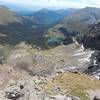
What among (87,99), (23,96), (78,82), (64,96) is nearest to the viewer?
(23,96)

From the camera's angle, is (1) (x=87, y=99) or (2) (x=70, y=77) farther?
(2) (x=70, y=77)

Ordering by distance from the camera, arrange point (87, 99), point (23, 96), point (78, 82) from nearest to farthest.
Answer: point (23, 96) → point (87, 99) → point (78, 82)

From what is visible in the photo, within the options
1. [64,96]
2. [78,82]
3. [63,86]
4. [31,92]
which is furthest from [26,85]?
[78,82]

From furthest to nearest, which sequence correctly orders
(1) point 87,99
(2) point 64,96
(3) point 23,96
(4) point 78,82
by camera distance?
(4) point 78,82 → (1) point 87,99 → (2) point 64,96 → (3) point 23,96

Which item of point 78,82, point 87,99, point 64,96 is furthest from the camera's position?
point 78,82

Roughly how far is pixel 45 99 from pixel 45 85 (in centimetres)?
→ 385

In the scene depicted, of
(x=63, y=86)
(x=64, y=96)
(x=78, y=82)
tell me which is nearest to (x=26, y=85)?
(x=64, y=96)

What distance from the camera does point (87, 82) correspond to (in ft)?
142

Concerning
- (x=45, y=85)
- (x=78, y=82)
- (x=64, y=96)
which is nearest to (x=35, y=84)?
(x=45, y=85)

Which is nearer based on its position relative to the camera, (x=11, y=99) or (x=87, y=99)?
(x=11, y=99)

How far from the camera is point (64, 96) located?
33125 mm

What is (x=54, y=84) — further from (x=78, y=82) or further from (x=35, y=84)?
(x=78, y=82)

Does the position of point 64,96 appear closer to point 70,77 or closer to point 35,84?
point 35,84

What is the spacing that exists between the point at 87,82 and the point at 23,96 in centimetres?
1433
